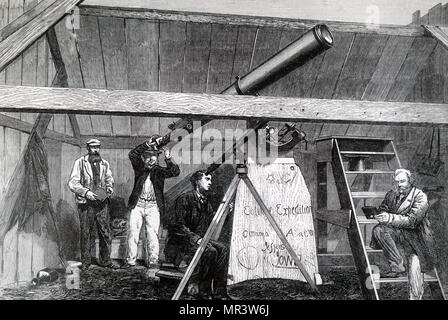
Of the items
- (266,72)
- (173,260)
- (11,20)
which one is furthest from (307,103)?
(11,20)

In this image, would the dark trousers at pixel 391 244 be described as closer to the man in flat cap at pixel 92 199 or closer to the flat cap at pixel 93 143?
the man in flat cap at pixel 92 199

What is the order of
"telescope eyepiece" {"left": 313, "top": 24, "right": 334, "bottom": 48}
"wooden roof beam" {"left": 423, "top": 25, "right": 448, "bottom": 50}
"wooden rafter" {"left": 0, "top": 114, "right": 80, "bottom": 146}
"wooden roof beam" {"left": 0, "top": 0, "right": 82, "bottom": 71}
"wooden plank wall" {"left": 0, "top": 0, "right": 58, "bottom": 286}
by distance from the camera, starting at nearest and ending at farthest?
1. "wooden roof beam" {"left": 0, "top": 0, "right": 82, "bottom": 71}
2. "telescope eyepiece" {"left": 313, "top": 24, "right": 334, "bottom": 48}
3. "wooden plank wall" {"left": 0, "top": 0, "right": 58, "bottom": 286}
4. "wooden rafter" {"left": 0, "top": 114, "right": 80, "bottom": 146}
5. "wooden roof beam" {"left": 423, "top": 25, "right": 448, "bottom": 50}

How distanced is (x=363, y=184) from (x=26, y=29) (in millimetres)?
3455

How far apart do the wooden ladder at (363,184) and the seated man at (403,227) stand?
9cm

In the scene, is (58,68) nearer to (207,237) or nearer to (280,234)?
(207,237)

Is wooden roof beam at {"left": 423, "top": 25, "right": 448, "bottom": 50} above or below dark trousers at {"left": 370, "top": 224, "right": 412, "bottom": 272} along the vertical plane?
above

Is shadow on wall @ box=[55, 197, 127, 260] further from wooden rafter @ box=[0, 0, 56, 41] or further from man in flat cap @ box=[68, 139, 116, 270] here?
wooden rafter @ box=[0, 0, 56, 41]

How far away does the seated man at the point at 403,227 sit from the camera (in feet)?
13.3

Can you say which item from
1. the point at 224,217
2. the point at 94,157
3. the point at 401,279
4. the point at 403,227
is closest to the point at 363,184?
the point at 403,227

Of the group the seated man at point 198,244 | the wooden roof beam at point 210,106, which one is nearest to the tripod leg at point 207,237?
the seated man at point 198,244

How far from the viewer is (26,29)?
11.3 ft

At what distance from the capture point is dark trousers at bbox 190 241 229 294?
3.88 m

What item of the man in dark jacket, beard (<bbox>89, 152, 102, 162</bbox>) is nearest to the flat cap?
beard (<bbox>89, 152, 102, 162</bbox>)

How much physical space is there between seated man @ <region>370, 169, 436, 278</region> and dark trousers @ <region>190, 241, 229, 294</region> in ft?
4.33
